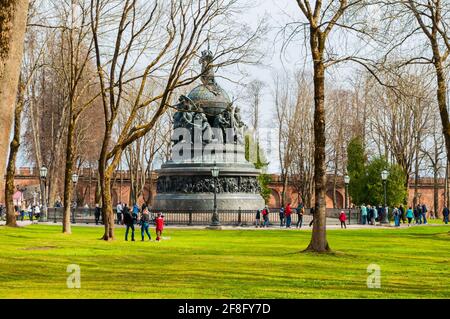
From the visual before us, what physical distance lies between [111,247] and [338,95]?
46.0m

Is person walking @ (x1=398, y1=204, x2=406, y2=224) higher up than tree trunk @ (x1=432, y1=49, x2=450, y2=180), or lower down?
lower down

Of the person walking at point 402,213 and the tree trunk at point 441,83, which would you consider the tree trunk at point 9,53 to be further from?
the person walking at point 402,213

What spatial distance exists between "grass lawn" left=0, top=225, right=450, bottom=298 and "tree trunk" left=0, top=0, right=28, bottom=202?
3540mm

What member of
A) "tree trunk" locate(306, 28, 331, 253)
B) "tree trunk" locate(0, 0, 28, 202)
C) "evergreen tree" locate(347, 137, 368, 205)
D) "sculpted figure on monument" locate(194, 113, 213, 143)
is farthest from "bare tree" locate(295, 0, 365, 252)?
"evergreen tree" locate(347, 137, 368, 205)

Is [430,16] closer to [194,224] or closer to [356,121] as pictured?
[194,224]

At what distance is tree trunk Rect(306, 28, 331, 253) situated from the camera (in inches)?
775

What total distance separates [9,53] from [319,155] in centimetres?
1216

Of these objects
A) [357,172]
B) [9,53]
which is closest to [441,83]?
[9,53]

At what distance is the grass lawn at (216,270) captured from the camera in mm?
12047

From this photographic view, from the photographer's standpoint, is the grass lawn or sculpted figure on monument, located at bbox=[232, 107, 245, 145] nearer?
the grass lawn

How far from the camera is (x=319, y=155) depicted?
19859 mm

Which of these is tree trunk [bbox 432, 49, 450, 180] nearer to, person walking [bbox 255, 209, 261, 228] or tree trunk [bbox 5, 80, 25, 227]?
person walking [bbox 255, 209, 261, 228]

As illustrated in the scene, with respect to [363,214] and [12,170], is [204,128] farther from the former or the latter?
[12,170]
